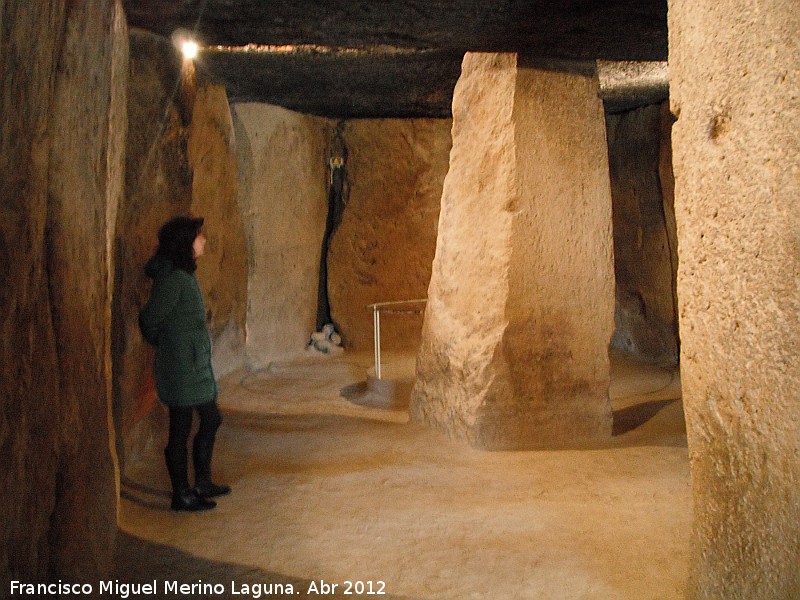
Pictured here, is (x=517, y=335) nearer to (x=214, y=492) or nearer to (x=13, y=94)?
(x=214, y=492)

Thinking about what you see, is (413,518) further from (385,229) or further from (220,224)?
(385,229)

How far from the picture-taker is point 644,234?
8047mm

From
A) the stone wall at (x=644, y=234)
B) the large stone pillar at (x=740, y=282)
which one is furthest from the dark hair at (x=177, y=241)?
the stone wall at (x=644, y=234)

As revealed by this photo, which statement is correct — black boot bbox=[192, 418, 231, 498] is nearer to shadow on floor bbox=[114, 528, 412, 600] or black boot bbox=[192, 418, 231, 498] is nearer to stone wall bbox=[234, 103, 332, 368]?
shadow on floor bbox=[114, 528, 412, 600]

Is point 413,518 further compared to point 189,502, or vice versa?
point 189,502

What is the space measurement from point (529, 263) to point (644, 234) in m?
4.29

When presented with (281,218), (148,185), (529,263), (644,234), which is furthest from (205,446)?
(644,234)

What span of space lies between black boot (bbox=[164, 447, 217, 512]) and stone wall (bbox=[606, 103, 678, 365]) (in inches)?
221

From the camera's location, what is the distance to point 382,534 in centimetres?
313

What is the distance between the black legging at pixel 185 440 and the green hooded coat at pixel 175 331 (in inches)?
2.7

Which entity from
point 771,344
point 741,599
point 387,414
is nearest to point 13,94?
point 771,344

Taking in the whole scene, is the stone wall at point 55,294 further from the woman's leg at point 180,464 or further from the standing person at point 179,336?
the woman's leg at point 180,464

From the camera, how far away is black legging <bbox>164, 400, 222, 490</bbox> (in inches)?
133

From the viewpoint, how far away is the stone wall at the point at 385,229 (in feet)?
28.3
